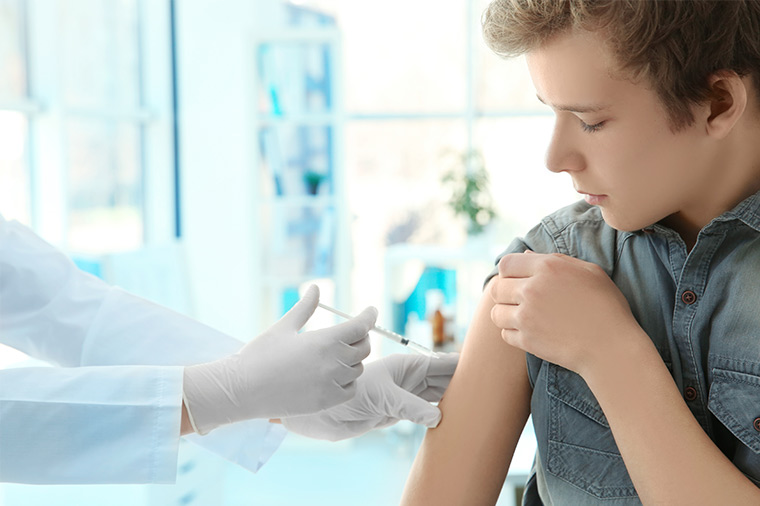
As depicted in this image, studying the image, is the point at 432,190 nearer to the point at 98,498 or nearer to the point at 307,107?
the point at 307,107

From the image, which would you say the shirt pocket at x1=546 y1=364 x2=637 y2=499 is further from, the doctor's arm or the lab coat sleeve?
the lab coat sleeve

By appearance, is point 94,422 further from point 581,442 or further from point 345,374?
point 581,442

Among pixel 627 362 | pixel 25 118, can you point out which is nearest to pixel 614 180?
pixel 627 362

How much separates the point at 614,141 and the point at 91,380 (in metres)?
0.84

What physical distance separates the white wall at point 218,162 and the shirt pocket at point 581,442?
315 centimetres

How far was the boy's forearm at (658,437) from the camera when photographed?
82 cm

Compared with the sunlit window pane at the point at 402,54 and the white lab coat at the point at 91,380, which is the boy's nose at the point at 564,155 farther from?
the sunlit window pane at the point at 402,54

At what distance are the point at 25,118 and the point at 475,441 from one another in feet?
8.94

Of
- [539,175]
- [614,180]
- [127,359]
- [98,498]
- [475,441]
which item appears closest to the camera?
[614,180]

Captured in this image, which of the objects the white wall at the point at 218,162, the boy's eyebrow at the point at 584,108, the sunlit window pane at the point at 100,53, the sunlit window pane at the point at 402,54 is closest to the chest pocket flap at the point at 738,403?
the boy's eyebrow at the point at 584,108

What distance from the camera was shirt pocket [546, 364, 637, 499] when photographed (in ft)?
3.16

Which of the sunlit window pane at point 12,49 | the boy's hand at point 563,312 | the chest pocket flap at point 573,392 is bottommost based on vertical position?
the chest pocket flap at point 573,392

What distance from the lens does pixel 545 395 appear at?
1.01m

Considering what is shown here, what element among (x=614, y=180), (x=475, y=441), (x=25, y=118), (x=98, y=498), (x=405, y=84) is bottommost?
(x=98, y=498)
